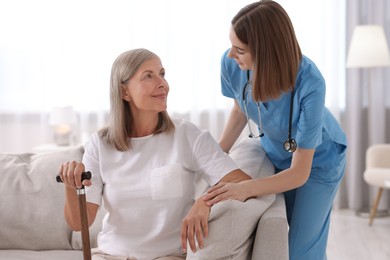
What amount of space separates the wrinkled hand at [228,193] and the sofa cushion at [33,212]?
79 cm

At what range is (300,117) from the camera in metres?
2.12

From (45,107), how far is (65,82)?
0.84 ft

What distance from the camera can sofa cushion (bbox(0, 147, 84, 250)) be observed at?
2523 millimetres

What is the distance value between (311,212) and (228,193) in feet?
1.56

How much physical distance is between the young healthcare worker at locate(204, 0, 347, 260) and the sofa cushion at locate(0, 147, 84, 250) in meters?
0.78

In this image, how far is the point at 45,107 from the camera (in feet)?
17.4

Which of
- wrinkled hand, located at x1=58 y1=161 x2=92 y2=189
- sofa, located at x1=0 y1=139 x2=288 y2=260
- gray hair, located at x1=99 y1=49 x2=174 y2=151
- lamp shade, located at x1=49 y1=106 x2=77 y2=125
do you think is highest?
gray hair, located at x1=99 y1=49 x2=174 y2=151

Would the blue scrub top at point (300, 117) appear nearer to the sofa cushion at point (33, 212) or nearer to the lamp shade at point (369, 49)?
the sofa cushion at point (33, 212)

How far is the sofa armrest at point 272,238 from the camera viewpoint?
1896mm

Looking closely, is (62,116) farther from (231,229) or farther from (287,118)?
(231,229)

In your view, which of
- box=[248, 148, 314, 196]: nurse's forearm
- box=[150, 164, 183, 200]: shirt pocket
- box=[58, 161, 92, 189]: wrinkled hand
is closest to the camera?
box=[58, 161, 92, 189]: wrinkled hand

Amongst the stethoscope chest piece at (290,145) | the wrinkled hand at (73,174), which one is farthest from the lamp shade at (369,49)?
the wrinkled hand at (73,174)

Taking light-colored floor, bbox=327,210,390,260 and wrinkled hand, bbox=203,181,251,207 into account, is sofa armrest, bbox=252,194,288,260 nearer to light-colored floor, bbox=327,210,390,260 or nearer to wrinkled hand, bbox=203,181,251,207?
wrinkled hand, bbox=203,181,251,207

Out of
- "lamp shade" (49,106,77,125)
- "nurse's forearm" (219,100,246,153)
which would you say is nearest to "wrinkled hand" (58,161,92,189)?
"nurse's forearm" (219,100,246,153)
